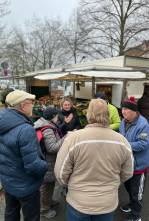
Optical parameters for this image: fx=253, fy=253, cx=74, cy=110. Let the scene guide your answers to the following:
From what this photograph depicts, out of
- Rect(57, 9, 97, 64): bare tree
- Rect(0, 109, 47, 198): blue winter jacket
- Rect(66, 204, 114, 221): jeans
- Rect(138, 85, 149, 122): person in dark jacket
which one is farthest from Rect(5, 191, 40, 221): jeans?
Rect(57, 9, 97, 64): bare tree

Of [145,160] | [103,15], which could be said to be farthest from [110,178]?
[103,15]

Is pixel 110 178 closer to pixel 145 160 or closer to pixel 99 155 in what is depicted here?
pixel 99 155

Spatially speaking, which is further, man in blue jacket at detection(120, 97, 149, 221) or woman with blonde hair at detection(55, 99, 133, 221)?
man in blue jacket at detection(120, 97, 149, 221)

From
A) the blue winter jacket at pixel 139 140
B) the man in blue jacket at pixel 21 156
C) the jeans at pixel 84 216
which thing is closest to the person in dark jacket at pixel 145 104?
the blue winter jacket at pixel 139 140

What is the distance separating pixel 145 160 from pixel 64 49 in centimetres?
3265

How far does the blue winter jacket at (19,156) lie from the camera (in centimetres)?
234

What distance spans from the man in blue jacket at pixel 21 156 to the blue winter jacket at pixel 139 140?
48.1 inches

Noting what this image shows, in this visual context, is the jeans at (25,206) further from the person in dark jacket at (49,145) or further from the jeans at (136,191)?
the jeans at (136,191)

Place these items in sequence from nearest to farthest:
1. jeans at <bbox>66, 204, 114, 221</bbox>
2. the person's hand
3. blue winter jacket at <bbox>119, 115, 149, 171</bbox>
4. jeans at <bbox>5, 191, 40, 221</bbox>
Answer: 1. jeans at <bbox>66, 204, 114, 221</bbox>
2. jeans at <bbox>5, 191, 40, 221</bbox>
3. blue winter jacket at <bbox>119, 115, 149, 171</bbox>
4. the person's hand

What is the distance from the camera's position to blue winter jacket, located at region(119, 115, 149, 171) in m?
3.09

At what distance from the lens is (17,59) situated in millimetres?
35094

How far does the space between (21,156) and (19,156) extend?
0.09ft

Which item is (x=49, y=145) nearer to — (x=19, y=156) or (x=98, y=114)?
(x=19, y=156)

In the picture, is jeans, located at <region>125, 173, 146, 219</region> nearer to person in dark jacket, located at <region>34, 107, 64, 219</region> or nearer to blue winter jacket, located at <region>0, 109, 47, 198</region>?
person in dark jacket, located at <region>34, 107, 64, 219</region>
